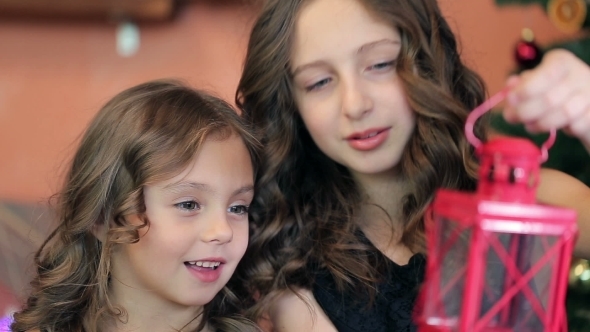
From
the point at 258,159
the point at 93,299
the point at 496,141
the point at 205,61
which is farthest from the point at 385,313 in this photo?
the point at 205,61

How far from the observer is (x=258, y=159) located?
123cm

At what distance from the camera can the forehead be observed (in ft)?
3.55

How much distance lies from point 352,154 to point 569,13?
0.52 metres

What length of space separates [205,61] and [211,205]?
134 centimetres

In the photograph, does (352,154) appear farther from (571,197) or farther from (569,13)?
(569,13)

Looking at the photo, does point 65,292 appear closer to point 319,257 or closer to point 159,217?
point 159,217

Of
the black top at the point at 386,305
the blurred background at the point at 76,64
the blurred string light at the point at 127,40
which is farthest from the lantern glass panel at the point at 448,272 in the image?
the blurred string light at the point at 127,40

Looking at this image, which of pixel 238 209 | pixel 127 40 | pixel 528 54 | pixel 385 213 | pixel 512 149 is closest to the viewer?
pixel 512 149

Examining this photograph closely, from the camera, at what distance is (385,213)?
1257 millimetres

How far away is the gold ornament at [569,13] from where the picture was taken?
1.30 metres

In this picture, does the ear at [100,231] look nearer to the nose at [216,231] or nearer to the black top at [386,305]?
the nose at [216,231]

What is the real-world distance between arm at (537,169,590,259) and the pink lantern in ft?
1.33

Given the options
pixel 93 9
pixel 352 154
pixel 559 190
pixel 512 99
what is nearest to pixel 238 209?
pixel 352 154

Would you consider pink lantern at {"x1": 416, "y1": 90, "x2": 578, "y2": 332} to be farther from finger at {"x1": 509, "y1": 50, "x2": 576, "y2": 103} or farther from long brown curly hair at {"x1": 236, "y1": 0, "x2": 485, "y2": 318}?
long brown curly hair at {"x1": 236, "y1": 0, "x2": 485, "y2": 318}
